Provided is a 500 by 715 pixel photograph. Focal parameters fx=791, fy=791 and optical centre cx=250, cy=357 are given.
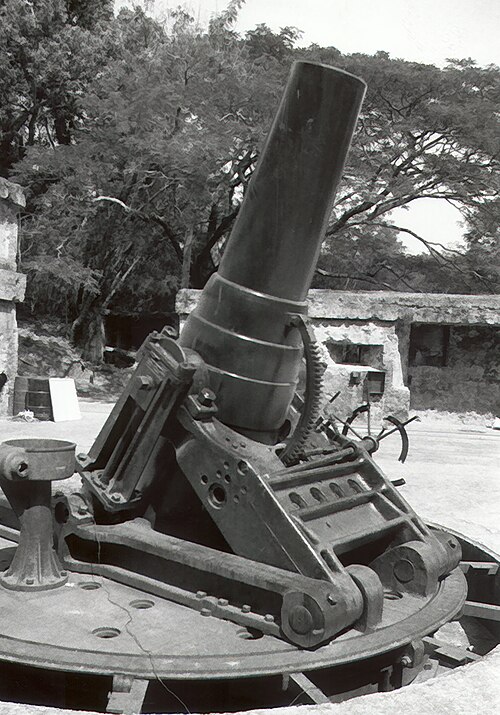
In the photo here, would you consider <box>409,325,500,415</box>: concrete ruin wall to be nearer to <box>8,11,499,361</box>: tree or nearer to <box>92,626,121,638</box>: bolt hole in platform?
<box>8,11,499,361</box>: tree

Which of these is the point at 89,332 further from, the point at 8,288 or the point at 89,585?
the point at 89,585

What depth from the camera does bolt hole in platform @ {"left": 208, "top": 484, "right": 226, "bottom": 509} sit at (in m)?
2.89

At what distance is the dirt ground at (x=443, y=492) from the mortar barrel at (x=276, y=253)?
4.20ft

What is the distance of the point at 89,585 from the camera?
3047 millimetres

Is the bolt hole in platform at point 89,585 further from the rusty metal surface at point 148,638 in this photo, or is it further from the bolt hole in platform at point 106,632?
the bolt hole in platform at point 106,632

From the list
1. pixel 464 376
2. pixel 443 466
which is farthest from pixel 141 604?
pixel 464 376

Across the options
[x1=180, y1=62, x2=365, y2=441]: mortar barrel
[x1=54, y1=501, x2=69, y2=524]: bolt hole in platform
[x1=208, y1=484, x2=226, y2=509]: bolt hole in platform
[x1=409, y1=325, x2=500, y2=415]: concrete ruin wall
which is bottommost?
[x1=409, y1=325, x2=500, y2=415]: concrete ruin wall

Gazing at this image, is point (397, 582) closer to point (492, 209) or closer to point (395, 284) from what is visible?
point (492, 209)

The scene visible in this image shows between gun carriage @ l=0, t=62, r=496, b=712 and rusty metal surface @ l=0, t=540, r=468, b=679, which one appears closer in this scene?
rusty metal surface @ l=0, t=540, r=468, b=679

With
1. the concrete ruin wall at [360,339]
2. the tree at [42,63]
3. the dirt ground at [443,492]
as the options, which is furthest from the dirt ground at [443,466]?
the tree at [42,63]

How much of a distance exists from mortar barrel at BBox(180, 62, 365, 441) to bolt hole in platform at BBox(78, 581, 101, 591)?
31.8 inches

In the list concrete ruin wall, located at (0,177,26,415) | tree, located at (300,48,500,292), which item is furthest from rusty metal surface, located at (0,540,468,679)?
tree, located at (300,48,500,292)

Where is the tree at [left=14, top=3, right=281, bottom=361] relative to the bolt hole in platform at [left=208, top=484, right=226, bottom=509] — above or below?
above

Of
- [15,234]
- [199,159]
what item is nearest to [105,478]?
[15,234]
